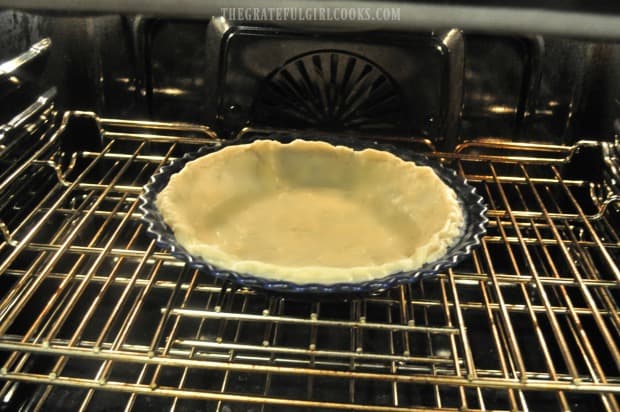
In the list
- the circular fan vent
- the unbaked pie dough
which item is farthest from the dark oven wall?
the unbaked pie dough

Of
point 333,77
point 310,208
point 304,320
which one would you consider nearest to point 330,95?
point 333,77

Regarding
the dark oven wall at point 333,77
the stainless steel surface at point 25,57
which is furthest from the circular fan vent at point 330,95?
the stainless steel surface at point 25,57

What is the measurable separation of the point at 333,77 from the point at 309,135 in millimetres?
96

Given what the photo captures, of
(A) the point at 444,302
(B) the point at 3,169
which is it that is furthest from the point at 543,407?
(B) the point at 3,169

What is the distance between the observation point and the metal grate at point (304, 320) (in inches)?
24.6

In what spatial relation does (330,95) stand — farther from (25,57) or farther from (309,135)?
(25,57)

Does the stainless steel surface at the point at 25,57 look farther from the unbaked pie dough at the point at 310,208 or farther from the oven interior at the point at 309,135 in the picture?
the unbaked pie dough at the point at 310,208

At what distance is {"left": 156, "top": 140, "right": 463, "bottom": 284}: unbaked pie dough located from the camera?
0.72 metres

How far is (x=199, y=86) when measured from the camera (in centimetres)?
98

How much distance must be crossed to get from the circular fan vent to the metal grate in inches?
3.6

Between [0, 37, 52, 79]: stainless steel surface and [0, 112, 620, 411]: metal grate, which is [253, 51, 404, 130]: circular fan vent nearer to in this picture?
[0, 112, 620, 411]: metal grate

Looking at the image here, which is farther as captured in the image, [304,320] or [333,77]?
[333,77]

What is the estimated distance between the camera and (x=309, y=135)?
2.98ft

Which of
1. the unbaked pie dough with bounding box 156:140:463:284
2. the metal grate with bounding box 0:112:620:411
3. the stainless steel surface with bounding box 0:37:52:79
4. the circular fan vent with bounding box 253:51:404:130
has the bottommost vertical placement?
the metal grate with bounding box 0:112:620:411
